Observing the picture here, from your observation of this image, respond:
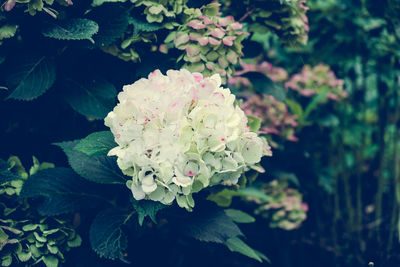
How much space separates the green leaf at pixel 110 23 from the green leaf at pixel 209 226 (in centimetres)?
57

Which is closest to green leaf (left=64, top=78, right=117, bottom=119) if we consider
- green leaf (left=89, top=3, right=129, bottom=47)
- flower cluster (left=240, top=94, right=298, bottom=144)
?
green leaf (left=89, top=3, right=129, bottom=47)

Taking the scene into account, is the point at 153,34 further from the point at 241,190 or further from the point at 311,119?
the point at 311,119

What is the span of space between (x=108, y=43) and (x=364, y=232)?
1.73 m

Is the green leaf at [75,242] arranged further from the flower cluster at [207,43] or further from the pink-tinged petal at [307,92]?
the pink-tinged petal at [307,92]

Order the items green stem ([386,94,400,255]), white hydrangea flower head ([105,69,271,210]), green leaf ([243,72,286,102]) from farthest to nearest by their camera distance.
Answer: green stem ([386,94,400,255]) → green leaf ([243,72,286,102]) → white hydrangea flower head ([105,69,271,210])

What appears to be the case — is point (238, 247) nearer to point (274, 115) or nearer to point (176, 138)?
point (176, 138)

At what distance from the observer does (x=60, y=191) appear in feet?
4.00

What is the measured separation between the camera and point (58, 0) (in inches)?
45.2

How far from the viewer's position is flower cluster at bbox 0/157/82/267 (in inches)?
45.6

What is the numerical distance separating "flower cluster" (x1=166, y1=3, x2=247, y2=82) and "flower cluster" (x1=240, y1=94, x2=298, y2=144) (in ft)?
2.19

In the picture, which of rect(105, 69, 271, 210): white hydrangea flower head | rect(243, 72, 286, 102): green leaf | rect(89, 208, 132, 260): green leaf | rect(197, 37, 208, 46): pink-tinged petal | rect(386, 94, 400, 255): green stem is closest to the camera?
rect(105, 69, 271, 210): white hydrangea flower head

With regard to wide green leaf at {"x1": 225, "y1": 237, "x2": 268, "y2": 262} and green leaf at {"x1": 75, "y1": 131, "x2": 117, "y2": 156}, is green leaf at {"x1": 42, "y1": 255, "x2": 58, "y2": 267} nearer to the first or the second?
green leaf at {"x1": 75, "y1": 131, "x2": 117, "y2": 156}

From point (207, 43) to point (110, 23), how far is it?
30 centimetres

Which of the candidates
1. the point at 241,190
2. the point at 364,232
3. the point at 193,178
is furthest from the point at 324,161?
the point at 193,178
